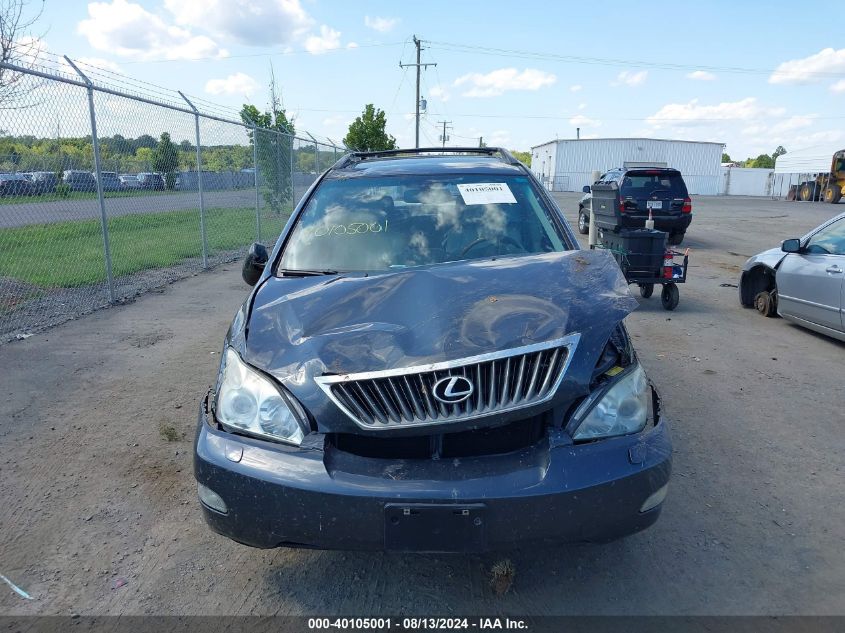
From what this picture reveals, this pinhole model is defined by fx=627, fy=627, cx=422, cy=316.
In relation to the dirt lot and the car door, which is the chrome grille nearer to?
the dirt lot

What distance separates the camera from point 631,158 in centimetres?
6488

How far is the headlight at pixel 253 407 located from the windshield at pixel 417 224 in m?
1.03

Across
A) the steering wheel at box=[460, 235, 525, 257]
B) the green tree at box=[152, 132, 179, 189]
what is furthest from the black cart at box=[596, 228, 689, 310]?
the green tree at box=[152, 132, 179, 189]

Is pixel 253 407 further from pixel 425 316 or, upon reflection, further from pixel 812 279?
pixel 812 279

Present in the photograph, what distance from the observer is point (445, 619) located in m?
2.40

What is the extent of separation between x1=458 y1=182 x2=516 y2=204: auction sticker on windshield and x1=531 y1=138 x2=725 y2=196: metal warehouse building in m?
61.7

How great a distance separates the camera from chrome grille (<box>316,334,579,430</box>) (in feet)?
7.11

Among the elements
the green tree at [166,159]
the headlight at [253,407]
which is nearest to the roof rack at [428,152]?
the headlight at [253,407]

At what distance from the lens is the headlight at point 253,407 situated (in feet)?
7.47

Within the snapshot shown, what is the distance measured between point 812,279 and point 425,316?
553 centimetres

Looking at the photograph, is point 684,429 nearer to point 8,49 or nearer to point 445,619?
point 445,619

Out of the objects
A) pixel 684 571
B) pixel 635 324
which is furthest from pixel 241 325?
pixel 635 324

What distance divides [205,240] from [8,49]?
416 cm

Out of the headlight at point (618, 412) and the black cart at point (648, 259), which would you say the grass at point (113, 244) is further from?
the black cart at point (648, 259)
